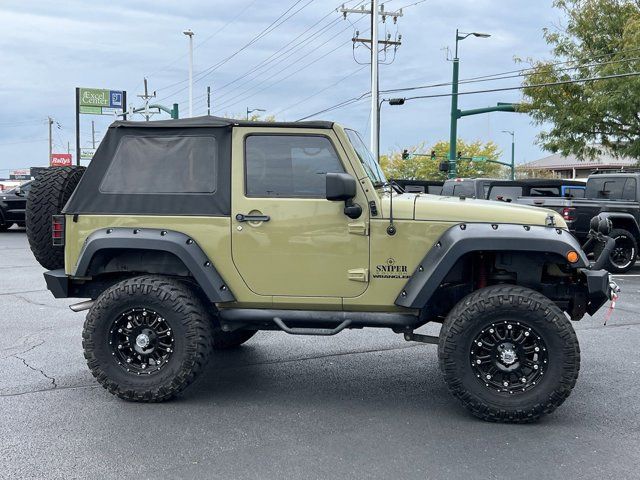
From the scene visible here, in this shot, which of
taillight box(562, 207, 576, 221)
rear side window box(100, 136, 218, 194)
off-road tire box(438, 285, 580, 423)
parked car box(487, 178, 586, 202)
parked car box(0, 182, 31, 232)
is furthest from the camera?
parked car box(0, 182, 31, 232)

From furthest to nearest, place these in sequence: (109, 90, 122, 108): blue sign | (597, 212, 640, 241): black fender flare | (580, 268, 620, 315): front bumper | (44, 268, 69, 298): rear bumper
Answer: (109, 90, 122, 108): blue sign
(597, 212, 640, 241): black fender flare
(44, 268, 69, 298): rear bumper
(580, 268, 620, 315): front bumper

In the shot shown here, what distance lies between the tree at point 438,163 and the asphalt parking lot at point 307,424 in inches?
2265

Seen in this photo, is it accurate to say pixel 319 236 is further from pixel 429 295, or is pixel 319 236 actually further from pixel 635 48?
pixel 635 48

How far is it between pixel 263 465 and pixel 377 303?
1444 millimetres

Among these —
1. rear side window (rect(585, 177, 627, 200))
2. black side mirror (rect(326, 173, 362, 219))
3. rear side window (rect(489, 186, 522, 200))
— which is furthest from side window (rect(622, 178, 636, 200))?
black side mirror (rect(326, 173, 362, 219))

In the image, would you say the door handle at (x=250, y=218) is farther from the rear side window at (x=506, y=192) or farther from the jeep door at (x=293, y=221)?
the rear side window at (x=506, y=192)

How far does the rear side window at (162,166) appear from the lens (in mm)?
4961

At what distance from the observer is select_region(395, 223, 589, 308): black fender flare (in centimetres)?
449

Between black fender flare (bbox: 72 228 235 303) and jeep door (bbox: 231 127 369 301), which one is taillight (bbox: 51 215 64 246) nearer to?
black fender flare (bbox: 72 228 235 303)

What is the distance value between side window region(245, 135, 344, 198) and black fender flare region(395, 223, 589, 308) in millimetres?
903

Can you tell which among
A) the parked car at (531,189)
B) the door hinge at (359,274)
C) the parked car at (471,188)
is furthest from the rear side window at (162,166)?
the parked car at (471,188)

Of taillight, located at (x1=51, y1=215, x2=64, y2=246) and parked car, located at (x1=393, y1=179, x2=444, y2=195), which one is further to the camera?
parked car, located at (x1=393, y1=179, x2=444, y2=195)

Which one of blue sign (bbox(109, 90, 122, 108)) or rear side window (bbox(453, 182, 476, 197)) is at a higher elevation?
blue sign (bbox(109, 90, 122, 108))

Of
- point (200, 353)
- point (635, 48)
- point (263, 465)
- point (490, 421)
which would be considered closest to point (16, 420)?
point (200, 353)
